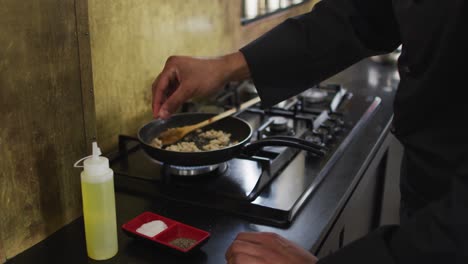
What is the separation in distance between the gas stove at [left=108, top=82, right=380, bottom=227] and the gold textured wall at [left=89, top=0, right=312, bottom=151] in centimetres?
10

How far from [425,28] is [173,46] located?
95cm

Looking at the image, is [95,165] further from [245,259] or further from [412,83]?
[412,83]

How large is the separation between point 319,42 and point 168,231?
2.00 feet

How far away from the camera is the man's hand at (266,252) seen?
0.90 m

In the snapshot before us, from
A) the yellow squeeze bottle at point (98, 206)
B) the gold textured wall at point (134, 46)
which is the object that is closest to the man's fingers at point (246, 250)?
the yellow squeeze bottle at point (98, 206)

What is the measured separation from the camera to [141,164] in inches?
54.0

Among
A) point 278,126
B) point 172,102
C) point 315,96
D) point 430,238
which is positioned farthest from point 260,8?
point 430,238

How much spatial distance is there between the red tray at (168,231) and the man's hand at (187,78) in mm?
286

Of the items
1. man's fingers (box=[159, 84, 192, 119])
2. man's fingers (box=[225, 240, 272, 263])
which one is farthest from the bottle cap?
man's fingers (box=[159, 84, 192, 119])

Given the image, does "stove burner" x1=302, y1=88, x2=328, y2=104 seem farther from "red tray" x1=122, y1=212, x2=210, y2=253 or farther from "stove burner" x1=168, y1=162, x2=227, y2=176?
"red tray" x1=122, y1=212, x2=210, y2=253

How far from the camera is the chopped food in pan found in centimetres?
136

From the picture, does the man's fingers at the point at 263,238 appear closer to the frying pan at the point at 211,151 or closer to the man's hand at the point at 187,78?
the frying pan at the point at 211,151

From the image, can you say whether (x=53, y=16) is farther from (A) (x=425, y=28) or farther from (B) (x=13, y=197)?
(A) (x=425, y=28)

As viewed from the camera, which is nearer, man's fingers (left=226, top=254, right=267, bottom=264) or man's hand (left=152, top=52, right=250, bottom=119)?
man's fingers (left=226, top=254, right=267, bottom=264)
